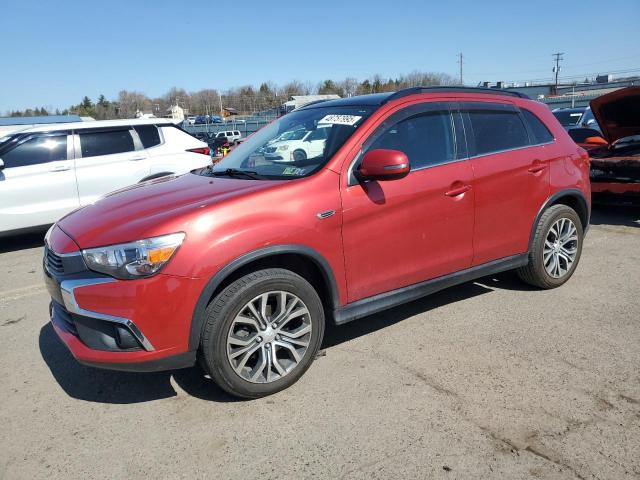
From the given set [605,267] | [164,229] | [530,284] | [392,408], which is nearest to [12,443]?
[164,229]

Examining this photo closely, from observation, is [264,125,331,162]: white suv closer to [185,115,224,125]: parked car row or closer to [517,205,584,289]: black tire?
[517,205,584,289]: black tire

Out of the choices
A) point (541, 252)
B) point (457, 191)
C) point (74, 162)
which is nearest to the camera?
point (457, 191)

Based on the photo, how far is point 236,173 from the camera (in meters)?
3.63

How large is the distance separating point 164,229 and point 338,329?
184 cm

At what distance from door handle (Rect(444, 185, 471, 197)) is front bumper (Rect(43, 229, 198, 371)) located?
78.3 inches

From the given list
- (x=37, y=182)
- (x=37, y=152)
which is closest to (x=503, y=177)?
(x=37, y=182)

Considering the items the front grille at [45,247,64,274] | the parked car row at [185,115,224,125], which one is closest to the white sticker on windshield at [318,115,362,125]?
the front grille at [45,247,64,274]

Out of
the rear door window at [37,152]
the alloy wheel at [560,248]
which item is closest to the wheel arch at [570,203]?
the alloy wheel at [560,248]

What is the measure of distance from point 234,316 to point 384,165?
51.3 inches

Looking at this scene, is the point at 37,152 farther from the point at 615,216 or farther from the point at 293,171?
the point at 615,216

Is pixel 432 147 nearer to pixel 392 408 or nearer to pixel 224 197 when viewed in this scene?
pixel 224 197

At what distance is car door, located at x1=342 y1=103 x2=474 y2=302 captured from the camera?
326 cm

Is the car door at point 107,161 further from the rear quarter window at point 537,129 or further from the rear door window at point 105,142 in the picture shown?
the rear quarter window at point 537,129

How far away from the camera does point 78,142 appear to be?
24.5 feet
